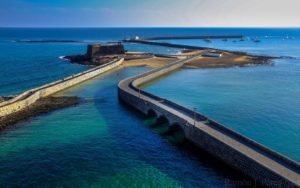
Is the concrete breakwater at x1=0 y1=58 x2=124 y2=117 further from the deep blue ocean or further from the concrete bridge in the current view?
the concrete bridge

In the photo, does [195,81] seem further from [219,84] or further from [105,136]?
[105,136]

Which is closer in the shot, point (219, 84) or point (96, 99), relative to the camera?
point (96, 99)

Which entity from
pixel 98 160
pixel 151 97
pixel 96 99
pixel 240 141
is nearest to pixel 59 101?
pixel 96 99

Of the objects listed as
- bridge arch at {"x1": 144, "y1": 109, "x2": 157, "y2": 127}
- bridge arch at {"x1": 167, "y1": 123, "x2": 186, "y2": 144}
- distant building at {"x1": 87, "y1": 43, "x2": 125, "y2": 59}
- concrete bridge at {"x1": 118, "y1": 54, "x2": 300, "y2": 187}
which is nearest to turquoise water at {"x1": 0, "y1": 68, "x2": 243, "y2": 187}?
bridge arch at {"x1": 144, "y1": 109, "x2": 157, "y2": 127}

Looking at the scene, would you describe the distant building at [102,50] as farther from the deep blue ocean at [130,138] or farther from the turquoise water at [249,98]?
the deep blue ocean at [130,138]

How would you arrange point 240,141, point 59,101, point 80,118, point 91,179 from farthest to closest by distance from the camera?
point 59,101, point 80,118, point 240,141, point 91,179

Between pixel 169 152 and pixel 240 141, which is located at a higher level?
pixel 240 141
